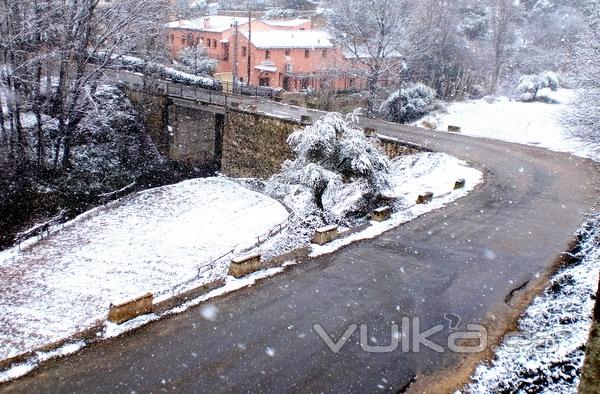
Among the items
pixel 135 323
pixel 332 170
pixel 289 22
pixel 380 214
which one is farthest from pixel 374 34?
pixel 135 323

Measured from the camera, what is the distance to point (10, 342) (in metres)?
11.9

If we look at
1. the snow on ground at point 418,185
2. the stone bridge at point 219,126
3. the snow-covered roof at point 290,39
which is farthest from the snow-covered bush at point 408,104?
the snow on ground at point 418,185

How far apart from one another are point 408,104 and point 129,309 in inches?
1096

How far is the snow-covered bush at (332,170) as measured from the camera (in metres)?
15.5

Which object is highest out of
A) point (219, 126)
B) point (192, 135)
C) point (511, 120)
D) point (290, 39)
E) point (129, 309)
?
Result: point (290, 39)

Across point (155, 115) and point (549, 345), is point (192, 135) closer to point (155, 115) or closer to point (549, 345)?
point (155, 115)

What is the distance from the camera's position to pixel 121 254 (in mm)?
17422

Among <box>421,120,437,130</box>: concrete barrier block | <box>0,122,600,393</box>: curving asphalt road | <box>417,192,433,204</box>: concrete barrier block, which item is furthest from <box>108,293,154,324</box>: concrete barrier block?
<box>421,120,437,130</box>: concrete barrier block

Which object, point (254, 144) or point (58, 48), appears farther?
point (254, 144)

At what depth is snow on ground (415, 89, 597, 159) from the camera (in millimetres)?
26500

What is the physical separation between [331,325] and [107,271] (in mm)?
9960

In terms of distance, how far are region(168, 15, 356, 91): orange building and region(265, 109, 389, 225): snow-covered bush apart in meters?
24.5

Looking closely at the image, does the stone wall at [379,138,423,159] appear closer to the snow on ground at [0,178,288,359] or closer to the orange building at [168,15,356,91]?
the snow on ground at [0,178,288,359]

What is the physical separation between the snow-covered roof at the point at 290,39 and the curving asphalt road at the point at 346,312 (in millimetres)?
29371
